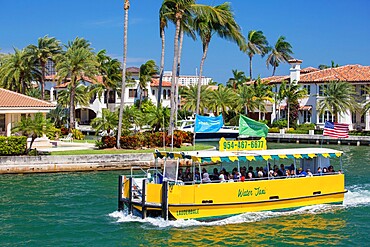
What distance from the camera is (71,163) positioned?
1682 inches

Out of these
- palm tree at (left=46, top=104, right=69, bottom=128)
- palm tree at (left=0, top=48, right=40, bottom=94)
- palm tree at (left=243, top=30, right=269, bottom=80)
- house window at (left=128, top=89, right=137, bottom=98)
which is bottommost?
palm tree at (left=46, top=104, right=69, bottom=128)

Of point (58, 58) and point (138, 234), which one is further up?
point (58, 58)

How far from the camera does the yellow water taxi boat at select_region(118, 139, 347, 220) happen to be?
2417cm

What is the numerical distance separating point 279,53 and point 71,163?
76.7 metres

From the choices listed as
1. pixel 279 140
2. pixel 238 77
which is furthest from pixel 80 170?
pixel 238 77

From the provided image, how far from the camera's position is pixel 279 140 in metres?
73.6

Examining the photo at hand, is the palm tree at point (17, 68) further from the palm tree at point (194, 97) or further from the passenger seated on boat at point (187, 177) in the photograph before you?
the passenger seated on boat at point (187, 177)

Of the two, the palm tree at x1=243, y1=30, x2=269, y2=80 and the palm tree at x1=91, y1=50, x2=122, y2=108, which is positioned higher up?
the palm tree at x1=243, y1=30, x2=269, y2=80

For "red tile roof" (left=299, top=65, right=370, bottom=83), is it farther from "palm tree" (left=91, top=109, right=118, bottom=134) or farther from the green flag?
the green flag

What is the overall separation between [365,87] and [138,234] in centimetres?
5848

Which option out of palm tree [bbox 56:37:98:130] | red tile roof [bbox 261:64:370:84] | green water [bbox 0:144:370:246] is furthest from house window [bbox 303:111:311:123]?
green water [bbox 0:144:370:246]

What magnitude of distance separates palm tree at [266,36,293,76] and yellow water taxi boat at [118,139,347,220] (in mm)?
86081

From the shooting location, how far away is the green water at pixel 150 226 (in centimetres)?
2250

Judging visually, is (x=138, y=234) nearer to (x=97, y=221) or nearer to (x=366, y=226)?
(x=97, y=221)
